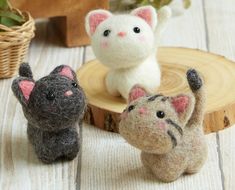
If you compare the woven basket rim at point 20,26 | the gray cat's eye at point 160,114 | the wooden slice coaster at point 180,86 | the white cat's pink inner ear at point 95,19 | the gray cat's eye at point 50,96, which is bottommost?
the wooden slice coaster at point 180,86

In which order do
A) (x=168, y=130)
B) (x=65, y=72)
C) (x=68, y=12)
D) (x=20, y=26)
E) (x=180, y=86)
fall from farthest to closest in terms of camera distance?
(x=68, y=12) < (x=20, y=26) < (x=180, y=86) < (x=65, y=72) < (x=168, y=130)

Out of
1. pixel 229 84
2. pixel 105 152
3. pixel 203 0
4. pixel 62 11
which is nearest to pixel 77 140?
pixel 105 152

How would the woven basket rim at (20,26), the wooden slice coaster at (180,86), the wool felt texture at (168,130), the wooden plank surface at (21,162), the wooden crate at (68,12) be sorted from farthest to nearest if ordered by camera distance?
the wooden crate at (68,12), the woven basket rim at (20,26), the wooden slice coaster at (180,86), the wooden plank surface at (21,162), the wool felt texture at (168,130)

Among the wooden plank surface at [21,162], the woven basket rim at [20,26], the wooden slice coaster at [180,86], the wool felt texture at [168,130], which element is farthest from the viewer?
the woven basket rim at [20,26]

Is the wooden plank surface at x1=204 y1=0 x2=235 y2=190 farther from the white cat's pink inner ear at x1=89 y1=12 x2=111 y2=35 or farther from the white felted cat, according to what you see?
the white cat's pink inner ear at x1=89 y1=12 x2=111 y2=35

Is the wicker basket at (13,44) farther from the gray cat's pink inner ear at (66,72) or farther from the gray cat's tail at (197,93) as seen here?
the gray cat's tail at (197,93)

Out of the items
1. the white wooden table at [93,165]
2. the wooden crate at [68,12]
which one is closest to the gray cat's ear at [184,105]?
the white wooden table at [93,165]

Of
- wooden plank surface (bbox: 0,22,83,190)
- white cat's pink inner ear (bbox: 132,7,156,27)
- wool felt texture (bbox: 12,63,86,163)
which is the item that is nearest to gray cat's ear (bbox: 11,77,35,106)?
wool felt texture (bbox: 12,63,86,163)

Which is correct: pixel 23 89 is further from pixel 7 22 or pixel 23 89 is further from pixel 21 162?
pixel 7 22

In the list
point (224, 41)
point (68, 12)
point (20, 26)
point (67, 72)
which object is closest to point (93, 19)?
point (67, 72)

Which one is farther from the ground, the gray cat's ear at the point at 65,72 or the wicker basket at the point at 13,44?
the gray cat's ear at the point at 65,72
